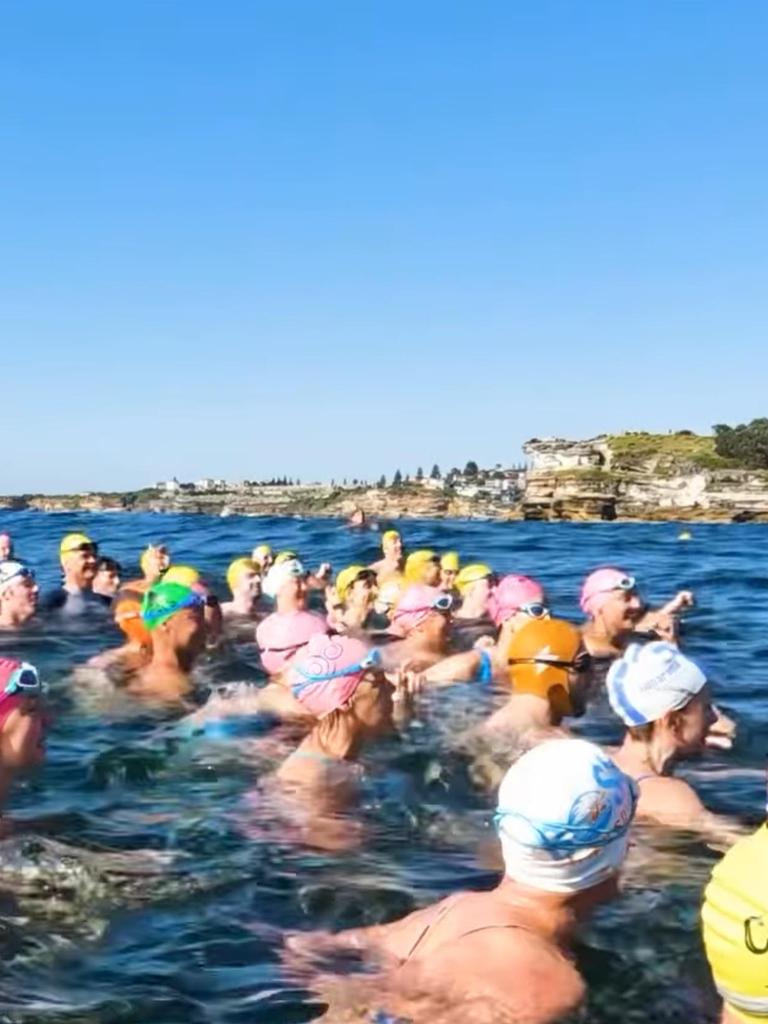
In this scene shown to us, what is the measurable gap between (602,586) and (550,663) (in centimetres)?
481

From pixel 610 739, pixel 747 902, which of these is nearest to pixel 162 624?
pixel 610 739

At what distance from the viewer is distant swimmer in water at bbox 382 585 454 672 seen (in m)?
13.5

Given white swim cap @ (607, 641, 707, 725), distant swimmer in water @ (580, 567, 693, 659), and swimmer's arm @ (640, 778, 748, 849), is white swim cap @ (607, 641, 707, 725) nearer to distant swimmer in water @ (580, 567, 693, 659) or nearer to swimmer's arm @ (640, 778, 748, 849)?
swimmer's arm @ (640, 778, 748, 849)

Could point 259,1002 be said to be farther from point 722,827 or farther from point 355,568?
point 355,568

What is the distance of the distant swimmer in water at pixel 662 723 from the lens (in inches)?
294

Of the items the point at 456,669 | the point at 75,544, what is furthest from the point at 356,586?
the point at 75,544

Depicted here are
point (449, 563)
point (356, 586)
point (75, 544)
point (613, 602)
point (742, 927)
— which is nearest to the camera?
point (742, 927)

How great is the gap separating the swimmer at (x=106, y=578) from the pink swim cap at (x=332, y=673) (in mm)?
10630

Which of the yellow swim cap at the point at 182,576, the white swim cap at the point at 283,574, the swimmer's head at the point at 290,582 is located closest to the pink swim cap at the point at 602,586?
the swimmer's head at the point at 290,582

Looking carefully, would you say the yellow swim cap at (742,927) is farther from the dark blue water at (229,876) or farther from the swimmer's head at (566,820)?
Answer: the dark blue water at (229,876)

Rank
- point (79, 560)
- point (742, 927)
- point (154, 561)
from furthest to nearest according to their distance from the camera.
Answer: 1. point (79, 560)
2. point (154, 561)
3. point (742, 927)

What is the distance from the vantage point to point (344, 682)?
8.43 metres

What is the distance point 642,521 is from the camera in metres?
85.8

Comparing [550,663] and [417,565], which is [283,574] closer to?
[417,565]
